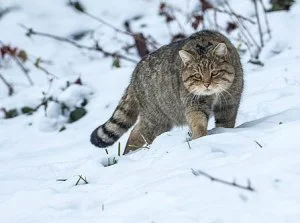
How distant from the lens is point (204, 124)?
5.29 m

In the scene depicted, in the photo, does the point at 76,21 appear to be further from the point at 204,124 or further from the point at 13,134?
the point at 204,124

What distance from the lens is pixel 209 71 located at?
5301 millimetres

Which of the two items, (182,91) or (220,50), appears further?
(182,91)

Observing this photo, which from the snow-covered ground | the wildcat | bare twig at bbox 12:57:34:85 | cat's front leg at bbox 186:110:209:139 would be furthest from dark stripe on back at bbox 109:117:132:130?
bare twig at bbox 12:57:34:85

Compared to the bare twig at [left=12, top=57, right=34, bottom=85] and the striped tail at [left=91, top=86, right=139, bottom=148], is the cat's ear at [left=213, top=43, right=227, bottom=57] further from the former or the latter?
the bare twig at [left=12, top=57, right=34, bottom=85]

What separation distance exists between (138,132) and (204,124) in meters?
1.08

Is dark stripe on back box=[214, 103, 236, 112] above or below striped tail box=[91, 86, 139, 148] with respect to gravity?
above

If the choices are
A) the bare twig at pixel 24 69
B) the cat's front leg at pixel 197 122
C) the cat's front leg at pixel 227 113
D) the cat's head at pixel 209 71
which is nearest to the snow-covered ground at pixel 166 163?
the cat's front leg at pixel 197 122

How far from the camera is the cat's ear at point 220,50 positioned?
5.30 m

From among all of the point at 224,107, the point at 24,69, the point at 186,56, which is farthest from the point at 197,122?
the point at 24,69

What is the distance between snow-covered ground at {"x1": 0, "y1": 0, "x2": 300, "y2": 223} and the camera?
3307mm

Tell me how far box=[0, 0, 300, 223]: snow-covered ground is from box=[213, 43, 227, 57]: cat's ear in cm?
58

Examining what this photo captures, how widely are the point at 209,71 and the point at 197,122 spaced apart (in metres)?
0.41

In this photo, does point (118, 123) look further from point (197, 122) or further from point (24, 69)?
point (24, 69)
